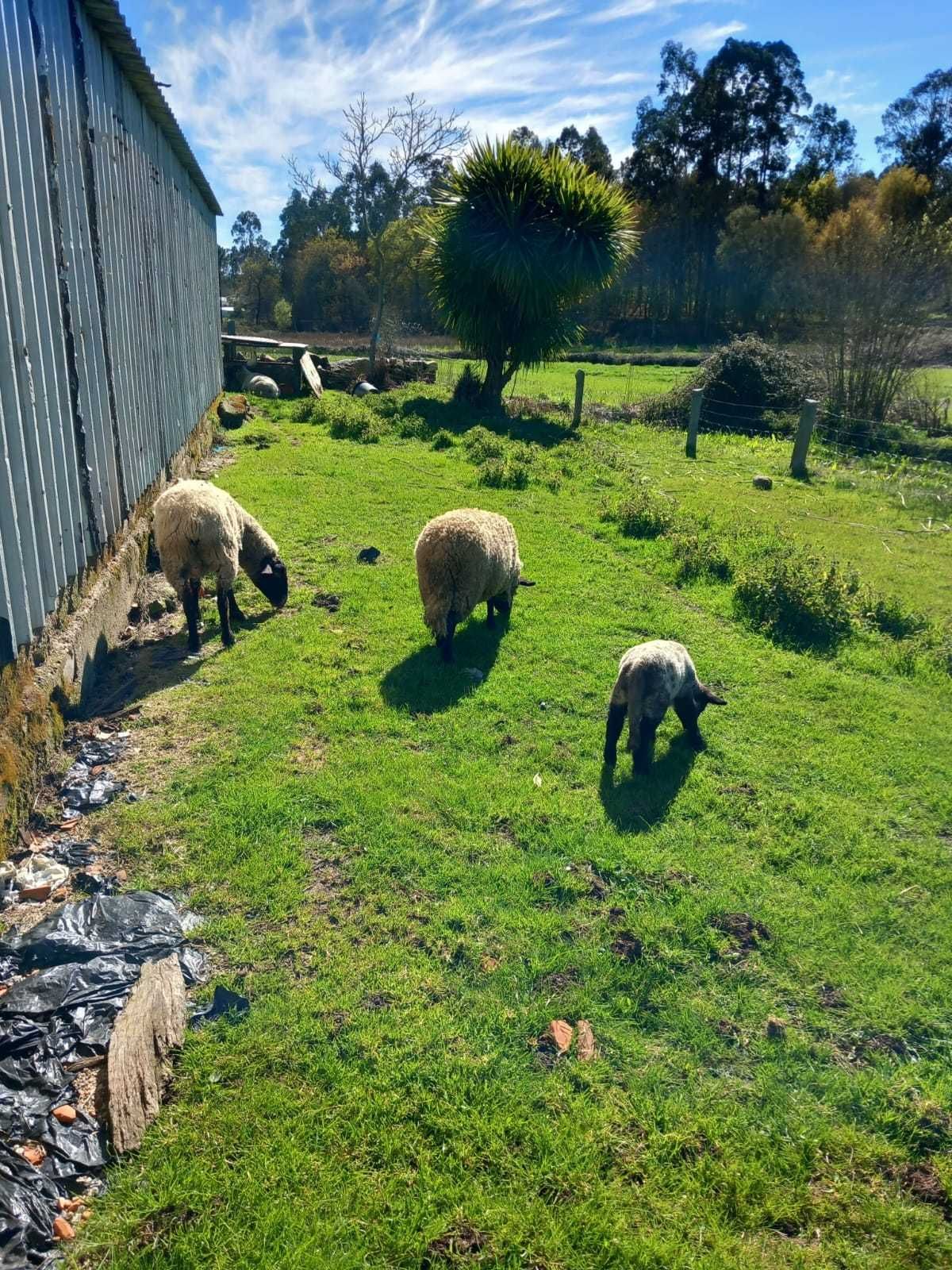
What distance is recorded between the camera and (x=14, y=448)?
185 inches

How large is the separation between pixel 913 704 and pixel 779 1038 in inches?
174

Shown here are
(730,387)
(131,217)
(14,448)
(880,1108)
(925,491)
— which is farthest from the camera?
(730,387)

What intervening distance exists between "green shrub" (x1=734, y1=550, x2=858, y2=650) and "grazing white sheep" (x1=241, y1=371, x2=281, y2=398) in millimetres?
15933

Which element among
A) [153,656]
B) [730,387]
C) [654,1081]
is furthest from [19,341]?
[730,387]

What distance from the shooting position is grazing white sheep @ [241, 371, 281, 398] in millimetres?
21094

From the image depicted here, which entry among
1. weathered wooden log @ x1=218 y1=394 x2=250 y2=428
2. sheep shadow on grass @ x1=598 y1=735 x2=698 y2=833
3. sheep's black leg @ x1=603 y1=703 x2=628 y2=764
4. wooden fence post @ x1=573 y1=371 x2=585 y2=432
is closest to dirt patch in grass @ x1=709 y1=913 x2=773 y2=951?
sheep shadow on grass @ x1=598 y1=735 x2=698 y2=833

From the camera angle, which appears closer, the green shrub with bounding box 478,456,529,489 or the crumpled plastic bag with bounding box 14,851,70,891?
the crumpled plastic bag with bounding box 14,851,70,891

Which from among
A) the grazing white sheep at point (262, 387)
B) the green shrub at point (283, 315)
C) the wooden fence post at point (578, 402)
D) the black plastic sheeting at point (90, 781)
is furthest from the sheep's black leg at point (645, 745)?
the green shrub at point (283, 315)

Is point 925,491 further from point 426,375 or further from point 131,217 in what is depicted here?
point 426,375

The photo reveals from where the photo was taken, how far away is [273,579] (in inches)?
328

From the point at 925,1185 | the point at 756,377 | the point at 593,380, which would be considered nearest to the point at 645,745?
the point at 925,1185

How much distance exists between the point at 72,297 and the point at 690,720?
19.5 ft

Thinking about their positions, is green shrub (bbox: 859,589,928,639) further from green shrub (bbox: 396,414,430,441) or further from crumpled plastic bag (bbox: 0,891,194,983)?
green shrub (bbox: 396,414,430,441)

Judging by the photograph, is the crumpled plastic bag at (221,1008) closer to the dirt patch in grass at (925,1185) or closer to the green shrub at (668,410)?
the dirt patch in grass at (925,1185)
